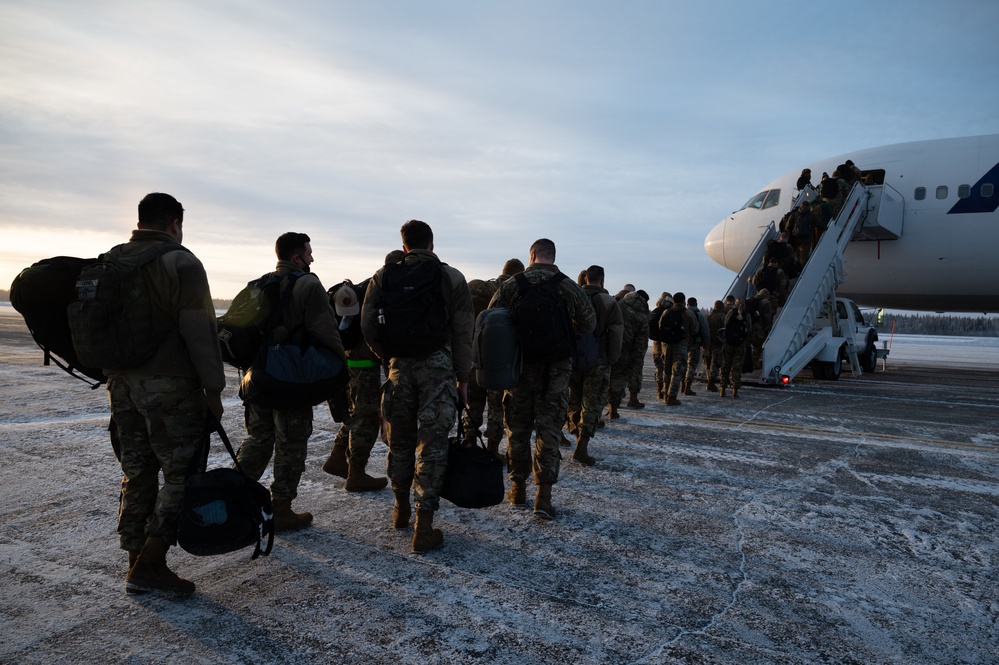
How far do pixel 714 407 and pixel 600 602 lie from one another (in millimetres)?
6860

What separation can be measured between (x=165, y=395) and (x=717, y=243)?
16.0 metres

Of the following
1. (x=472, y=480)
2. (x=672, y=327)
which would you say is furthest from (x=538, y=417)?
(x=672, y=327)

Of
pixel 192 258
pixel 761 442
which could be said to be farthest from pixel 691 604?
pixel 761 442

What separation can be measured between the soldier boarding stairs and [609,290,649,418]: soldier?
4.02 m

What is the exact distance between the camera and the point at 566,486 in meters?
4.82

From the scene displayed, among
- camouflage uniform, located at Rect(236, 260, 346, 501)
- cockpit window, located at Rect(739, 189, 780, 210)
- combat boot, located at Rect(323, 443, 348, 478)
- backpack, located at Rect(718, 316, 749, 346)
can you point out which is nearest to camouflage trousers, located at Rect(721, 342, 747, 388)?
backpack, located at Rect(718, 316, 749, 346)

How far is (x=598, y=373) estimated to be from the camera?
584 centimetres

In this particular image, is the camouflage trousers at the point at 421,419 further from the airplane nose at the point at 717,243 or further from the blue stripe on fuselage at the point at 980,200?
the airplane nose at the point at 717,243

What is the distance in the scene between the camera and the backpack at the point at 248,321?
3525 mm

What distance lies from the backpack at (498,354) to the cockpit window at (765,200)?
539 inches

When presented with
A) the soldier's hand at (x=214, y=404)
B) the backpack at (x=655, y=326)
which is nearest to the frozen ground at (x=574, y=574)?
the soldier's hand at (x=214, y=404)

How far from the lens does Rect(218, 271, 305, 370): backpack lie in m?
3.53

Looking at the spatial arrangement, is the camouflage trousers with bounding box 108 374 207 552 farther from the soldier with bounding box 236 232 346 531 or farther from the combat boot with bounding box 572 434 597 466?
the combat boot with bounding box 572 434 597 466

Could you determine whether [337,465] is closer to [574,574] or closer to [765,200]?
[574,574]
